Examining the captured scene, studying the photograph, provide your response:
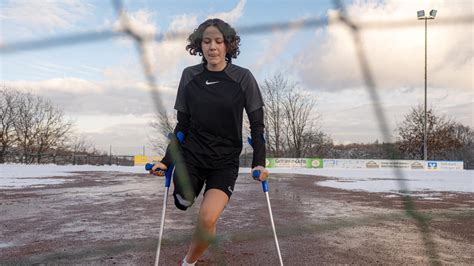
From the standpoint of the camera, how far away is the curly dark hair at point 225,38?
310 cm

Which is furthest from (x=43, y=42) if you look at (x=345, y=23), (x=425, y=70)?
(x=425, y=70)

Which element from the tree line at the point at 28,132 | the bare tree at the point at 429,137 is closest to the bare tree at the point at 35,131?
the tree line at the point at 28,132

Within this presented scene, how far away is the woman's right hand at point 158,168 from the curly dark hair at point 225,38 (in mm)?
812

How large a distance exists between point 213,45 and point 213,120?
511mm

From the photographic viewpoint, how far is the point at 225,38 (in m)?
3.12

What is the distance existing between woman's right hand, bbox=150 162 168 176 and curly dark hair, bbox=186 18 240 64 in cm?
81

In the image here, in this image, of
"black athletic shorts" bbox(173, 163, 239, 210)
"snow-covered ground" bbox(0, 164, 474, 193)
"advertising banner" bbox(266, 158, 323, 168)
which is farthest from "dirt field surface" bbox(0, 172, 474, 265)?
"advertising banner" bbox(266, 158, 323, 168)

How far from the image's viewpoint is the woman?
10.2 ft

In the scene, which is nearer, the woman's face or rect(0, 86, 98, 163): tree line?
the woman's face

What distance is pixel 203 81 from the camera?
10.5 ft

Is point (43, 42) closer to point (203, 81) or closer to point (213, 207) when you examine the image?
point (203, 81)

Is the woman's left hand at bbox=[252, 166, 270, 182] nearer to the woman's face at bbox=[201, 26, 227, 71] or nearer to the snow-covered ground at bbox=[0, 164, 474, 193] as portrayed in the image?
the woman's face at bbox=[201, 26, 227, 71]

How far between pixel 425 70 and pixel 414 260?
2.11 meters

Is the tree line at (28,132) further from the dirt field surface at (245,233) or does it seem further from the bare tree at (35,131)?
Result: the dirt field surface at (245,233)
